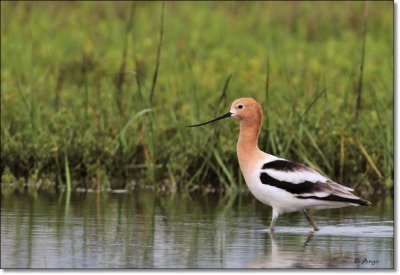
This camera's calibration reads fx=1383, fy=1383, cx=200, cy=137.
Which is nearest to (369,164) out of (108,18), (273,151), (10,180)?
(273,151)

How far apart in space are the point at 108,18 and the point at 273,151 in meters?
7.30

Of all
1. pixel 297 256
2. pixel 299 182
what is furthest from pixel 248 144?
pixel 297 256

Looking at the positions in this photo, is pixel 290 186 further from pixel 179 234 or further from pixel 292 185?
pixel 179 234

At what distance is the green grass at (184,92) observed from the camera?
10977 millimetres

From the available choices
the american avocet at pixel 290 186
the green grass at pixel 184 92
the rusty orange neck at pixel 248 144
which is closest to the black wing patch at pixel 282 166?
the american avocet at pixel 290 186

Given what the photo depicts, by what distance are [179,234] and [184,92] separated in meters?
5.04

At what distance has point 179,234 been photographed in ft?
27.4

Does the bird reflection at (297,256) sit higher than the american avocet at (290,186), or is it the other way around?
the american avocet at (290,186)

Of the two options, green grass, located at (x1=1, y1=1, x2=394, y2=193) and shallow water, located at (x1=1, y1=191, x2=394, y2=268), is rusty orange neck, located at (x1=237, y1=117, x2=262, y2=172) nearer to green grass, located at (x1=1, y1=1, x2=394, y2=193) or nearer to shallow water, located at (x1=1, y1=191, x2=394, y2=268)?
shallow water, located at (x1=1, y1=191, x2=394, y2=268)

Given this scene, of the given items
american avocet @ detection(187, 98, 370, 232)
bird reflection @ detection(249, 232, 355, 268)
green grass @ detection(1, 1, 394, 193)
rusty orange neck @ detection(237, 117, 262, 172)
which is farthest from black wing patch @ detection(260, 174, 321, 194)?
green grass @ detection(1, 1, 394, 193)

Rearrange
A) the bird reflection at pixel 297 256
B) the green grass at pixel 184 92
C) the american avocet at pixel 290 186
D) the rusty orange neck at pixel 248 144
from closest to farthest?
the bird reflection at pixel 297 256, the american avocet at pixel 290 186, the rusty orange neck at pixel 248 144, the green grass at pixel 184 92

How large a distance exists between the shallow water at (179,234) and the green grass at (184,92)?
18.9 inches

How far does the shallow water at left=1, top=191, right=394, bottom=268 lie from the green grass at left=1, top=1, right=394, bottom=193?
480mm

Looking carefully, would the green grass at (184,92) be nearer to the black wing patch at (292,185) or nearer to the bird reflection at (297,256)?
the black wing patch at (292,185)
